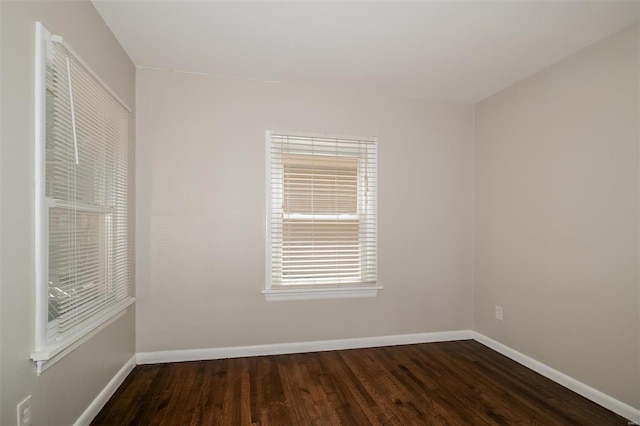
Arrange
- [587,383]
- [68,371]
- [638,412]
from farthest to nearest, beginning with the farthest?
[587,383]
[638,412]
[68,371]

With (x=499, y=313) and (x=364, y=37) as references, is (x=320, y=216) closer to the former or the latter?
(x=364, y=37)

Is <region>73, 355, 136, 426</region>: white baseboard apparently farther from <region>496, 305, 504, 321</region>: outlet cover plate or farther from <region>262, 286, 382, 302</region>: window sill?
<region>496, 305, 504, 321</region>: outlet cover plate

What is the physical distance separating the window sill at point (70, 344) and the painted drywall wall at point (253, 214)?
2.02 feet

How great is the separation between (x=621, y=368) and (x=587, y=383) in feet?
0.98

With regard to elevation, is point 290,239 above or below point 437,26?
below

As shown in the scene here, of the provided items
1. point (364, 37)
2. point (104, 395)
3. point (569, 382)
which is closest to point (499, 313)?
point (569, 382)

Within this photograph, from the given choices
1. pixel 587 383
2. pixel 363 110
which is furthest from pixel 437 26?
pixel 587 383

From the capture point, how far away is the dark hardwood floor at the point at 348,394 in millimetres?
2055

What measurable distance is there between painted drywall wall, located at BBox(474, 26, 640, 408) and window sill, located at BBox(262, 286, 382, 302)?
127cm

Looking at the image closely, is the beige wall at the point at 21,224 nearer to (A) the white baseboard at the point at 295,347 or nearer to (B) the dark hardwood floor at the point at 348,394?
(B) the dark hardwood floor at the point at 348,394

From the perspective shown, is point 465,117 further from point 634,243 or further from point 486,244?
point 634,243

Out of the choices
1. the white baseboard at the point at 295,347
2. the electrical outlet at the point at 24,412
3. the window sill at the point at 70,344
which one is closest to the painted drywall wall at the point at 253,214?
the white baseboard at the point at 295,347

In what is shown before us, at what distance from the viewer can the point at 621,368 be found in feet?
6.93

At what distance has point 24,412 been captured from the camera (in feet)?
4.53
